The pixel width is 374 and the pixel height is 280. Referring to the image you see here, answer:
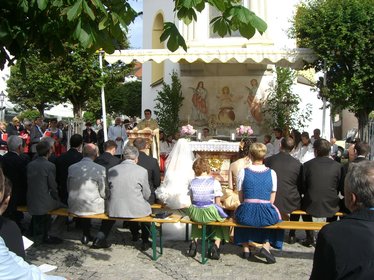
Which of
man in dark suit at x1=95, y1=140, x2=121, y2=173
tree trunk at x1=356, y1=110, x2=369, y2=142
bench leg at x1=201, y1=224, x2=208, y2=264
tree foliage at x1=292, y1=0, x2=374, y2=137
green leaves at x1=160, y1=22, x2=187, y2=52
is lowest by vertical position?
bench leg at x1=201, y1=224, x2=208, y2=264

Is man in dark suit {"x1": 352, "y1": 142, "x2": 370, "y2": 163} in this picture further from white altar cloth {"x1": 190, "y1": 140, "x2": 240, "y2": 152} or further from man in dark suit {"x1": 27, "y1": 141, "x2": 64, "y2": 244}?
white altar cloth {"x1": 190, "y1": 140, "x2": 240, "y2": 152}

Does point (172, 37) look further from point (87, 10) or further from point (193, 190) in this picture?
point (193, 190)

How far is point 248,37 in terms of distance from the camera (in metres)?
3.79

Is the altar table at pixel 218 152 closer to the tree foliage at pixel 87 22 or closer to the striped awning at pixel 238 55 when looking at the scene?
the striped awning at pixel 238 55

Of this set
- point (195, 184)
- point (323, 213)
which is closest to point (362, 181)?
point (195, 184)

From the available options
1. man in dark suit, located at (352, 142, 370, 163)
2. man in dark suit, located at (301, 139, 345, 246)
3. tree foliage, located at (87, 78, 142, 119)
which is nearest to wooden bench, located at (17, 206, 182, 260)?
man in dark suit, located at (301, 139, 345, 246)

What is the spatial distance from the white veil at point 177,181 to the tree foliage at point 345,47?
14.0ft

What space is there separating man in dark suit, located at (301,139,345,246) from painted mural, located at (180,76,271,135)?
29.3 ft

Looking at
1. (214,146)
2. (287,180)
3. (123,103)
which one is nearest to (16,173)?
(287,180)

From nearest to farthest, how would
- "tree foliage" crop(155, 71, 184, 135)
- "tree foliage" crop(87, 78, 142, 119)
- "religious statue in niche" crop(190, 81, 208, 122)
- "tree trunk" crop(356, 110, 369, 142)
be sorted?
"tree trunk" crop(356, 110, 369, 142), "tree foliage" crop(155, 71, 184, 135), "religious statue in niche" crop(190, 81, 208, 122), "tree foliage" crop(87, 78, 142, 119)

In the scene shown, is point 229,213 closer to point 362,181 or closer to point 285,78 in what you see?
point 362,181

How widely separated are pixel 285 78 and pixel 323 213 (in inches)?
336

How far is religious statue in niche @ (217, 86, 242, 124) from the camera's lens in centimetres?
1633

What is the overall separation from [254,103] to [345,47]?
218 inches
